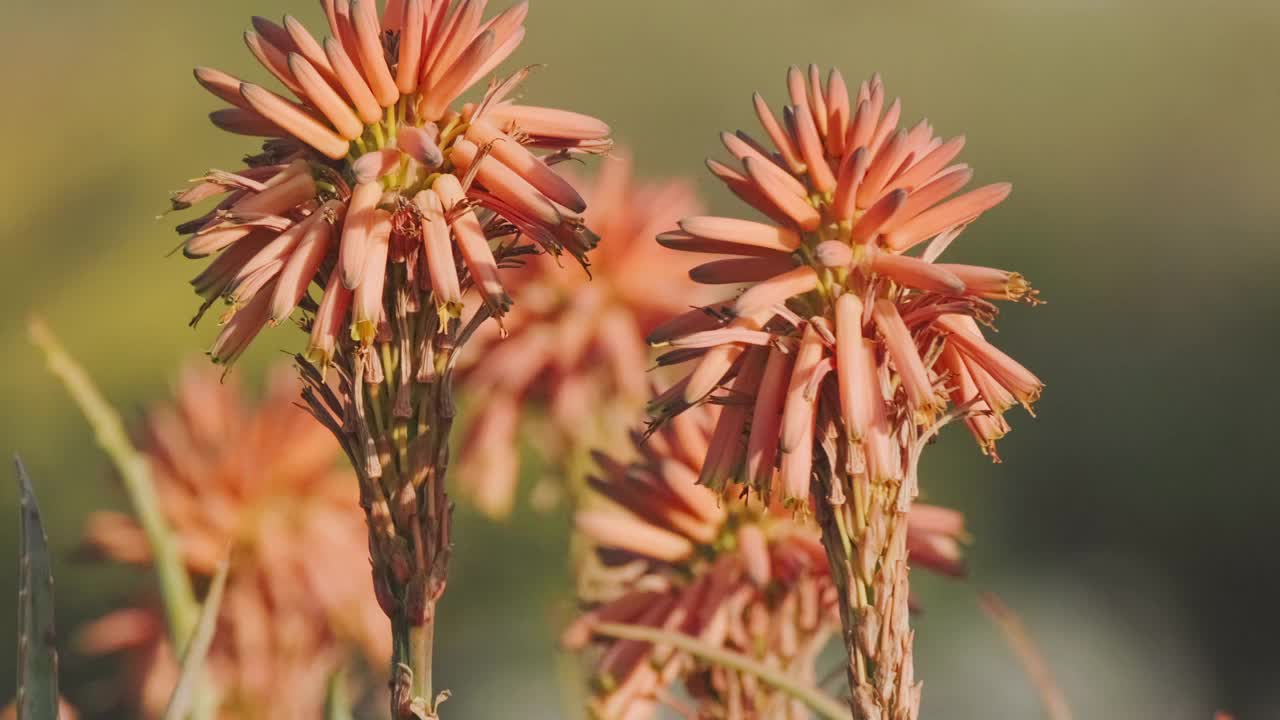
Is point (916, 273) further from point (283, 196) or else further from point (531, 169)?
point (283, 196)

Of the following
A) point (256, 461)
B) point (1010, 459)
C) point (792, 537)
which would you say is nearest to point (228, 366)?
point (792, 537)

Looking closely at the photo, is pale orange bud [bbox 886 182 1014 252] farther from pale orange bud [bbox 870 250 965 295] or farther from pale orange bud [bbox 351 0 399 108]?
pale orange bud [bbox 351 0 399 108]

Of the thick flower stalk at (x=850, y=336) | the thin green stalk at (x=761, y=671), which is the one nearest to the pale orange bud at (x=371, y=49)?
the thick flower stalk at (x=850, y=336)

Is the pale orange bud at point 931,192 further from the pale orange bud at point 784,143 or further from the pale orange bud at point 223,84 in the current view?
the pale orange bud at point 223,84

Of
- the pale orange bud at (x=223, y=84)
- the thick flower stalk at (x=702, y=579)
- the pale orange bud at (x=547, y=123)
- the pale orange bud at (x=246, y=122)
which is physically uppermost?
the pale orange bud at (x=547, y=123)

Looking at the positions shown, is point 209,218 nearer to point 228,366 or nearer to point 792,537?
point 228,366

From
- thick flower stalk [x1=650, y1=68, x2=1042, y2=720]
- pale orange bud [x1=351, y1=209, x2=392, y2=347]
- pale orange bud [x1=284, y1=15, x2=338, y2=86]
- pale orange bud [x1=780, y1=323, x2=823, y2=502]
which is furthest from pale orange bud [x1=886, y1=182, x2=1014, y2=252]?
pale orange bud [x1=284, y1=15, x2=338, y2=86]
